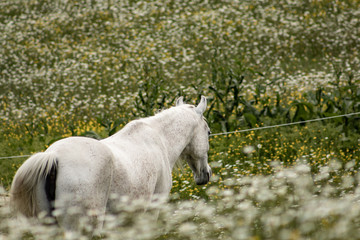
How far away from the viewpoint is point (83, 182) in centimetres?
362

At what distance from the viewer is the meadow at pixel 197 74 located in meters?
8.54

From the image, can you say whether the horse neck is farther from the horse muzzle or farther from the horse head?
the horse muzzle

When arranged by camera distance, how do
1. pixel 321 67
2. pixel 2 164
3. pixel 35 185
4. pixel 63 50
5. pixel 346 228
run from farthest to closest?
pixel 63 50 < pixel 321 67 < pixel 2 164 < pixel 35 185 < pixel 346 228

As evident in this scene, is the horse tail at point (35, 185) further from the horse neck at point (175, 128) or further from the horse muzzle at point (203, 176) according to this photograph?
the horse muzzle at point (203, 176)

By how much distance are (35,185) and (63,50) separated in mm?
14733

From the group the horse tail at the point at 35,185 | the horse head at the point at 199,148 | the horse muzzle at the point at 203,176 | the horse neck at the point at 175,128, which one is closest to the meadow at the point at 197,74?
the horse muzzle at the point at 203,176

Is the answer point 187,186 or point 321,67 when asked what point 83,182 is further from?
point 321,67

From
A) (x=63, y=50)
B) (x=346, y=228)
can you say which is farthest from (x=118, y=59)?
(x=346, y=228)

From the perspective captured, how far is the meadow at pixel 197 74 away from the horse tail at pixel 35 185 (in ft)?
5.75

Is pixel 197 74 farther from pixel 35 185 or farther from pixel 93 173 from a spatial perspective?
pixel 35 185

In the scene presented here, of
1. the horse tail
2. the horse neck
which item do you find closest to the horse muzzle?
the horse neck

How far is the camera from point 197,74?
14.0 meters

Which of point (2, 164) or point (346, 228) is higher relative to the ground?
point (346, 228)

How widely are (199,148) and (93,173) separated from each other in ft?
7.00
